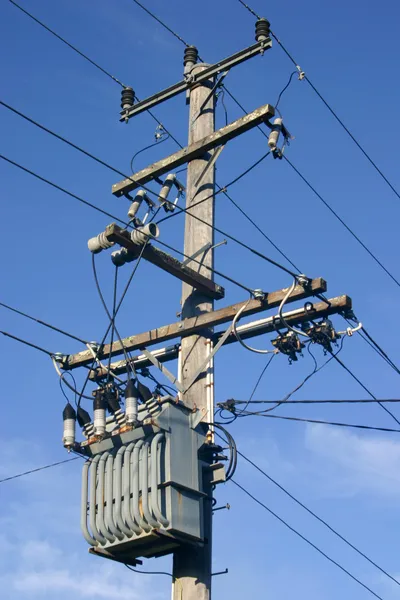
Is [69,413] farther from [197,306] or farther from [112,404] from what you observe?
[197,306]

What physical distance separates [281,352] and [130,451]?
2.32m

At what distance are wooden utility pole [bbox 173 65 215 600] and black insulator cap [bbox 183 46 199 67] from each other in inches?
11.2

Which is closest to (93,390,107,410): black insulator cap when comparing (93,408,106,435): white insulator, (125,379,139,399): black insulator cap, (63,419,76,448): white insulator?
(93,408,106,435): white insulator

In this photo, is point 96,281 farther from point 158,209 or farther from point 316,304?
point 316,304

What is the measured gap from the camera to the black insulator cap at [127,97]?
1584 centimetres

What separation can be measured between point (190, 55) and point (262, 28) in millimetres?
1266

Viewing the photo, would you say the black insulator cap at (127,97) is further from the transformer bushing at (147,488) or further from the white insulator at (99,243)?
the transformer bushing at (147,488)

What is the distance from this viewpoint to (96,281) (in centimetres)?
1334

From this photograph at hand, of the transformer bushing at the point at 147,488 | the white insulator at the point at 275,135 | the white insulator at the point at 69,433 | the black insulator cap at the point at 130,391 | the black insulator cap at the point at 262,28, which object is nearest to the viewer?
the transformer bushing at the point at 147,488

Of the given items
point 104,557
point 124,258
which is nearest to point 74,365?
point 124,258

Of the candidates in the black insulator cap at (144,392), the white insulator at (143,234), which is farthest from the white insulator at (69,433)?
the white insulator at (143,234)

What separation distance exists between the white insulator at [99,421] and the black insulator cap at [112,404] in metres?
0.27

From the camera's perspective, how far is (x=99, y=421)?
40.9 feet

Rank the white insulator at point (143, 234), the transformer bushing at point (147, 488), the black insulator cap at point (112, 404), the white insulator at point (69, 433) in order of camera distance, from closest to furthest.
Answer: the transformer bushing at point (147, 488)
the white insulator at point (143, 234)
the white insulator at point (69, 433)
the black insulator cap at point (112, 404)
